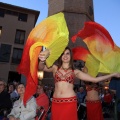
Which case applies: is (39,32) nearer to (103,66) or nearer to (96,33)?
(96,33)

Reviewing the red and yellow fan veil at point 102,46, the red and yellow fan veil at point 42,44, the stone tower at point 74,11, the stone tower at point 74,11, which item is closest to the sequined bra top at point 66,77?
the red and yellow fan veil at point 42,44

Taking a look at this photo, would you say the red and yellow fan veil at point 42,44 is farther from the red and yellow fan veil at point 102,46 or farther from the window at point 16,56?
the window at point 16,56

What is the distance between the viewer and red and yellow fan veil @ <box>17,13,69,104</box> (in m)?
2.89

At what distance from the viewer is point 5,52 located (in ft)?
75.2

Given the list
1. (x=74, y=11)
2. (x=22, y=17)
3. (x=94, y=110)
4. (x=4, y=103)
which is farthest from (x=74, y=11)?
(x=4, y=103)

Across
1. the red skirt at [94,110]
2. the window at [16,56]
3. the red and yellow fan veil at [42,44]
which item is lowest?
the red skirt at [94,110]

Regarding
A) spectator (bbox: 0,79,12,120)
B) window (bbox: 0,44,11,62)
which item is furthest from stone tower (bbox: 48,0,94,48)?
spectator (bbox: 0,79,12,120)

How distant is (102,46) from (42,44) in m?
1.23

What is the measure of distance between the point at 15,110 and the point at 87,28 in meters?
1.90

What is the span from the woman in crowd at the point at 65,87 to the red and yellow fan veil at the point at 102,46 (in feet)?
1.61

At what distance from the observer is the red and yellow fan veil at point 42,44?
2890 millimetres

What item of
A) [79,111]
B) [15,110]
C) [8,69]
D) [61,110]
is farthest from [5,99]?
[8,69]

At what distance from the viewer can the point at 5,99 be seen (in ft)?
14.1

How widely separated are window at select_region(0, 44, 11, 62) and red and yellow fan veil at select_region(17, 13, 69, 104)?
66.5 feet
